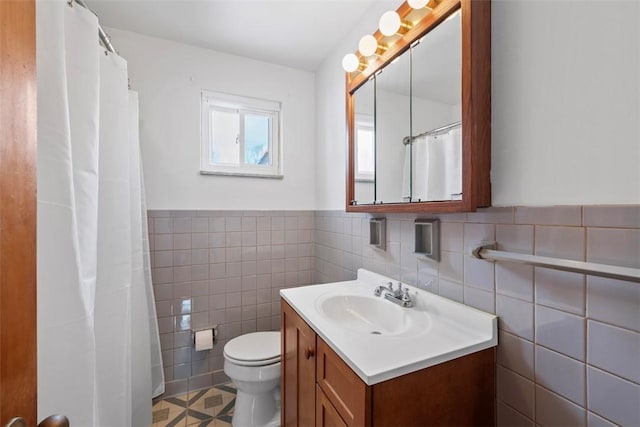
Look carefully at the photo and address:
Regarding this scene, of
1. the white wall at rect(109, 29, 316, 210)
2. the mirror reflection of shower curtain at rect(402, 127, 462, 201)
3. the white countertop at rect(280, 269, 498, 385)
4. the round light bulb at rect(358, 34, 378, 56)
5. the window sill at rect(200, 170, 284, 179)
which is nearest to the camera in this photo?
the white countertop at rect(280, 269, 498, 385)

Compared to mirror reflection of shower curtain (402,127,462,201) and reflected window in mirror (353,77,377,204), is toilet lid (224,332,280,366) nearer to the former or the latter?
reflected window in mirror (353,77,377,204)

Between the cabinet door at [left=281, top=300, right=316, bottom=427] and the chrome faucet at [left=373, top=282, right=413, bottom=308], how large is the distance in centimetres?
39

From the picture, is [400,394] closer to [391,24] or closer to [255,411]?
[255,411]

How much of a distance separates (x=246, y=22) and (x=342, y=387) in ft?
6.28

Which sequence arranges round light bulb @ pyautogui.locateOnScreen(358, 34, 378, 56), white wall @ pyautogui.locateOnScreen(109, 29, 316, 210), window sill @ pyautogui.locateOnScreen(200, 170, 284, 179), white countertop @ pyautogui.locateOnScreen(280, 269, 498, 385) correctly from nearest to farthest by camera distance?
white countertop @ pyautogui.locateOnScreen(280, 269, 498, 385) → round light bulb @ pyautogui.locateOnScreen(358, 34, 378, 56) → white wall @ pyautogui.locateOnScreen(109, 29, 316, 210) → window sill @ pyautogui.locateOnScreen(200, 170, 284, 179)

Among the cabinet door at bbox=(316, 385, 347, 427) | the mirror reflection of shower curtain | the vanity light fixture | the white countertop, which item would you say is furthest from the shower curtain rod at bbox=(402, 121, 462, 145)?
the cabinet door at bbox=(316, 385, 347, 427)

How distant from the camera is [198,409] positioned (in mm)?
1689

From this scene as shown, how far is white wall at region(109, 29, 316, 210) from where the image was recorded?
176 cm

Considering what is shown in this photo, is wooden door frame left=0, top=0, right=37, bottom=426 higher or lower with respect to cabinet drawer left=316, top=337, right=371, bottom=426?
higher

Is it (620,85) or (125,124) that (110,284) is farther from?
(620,85)

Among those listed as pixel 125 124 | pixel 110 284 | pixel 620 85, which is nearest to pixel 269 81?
pixel 125 124

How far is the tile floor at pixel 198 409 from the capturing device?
1.59 m

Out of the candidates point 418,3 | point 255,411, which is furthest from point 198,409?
point 418,3

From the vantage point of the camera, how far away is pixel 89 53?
0.93 metres
